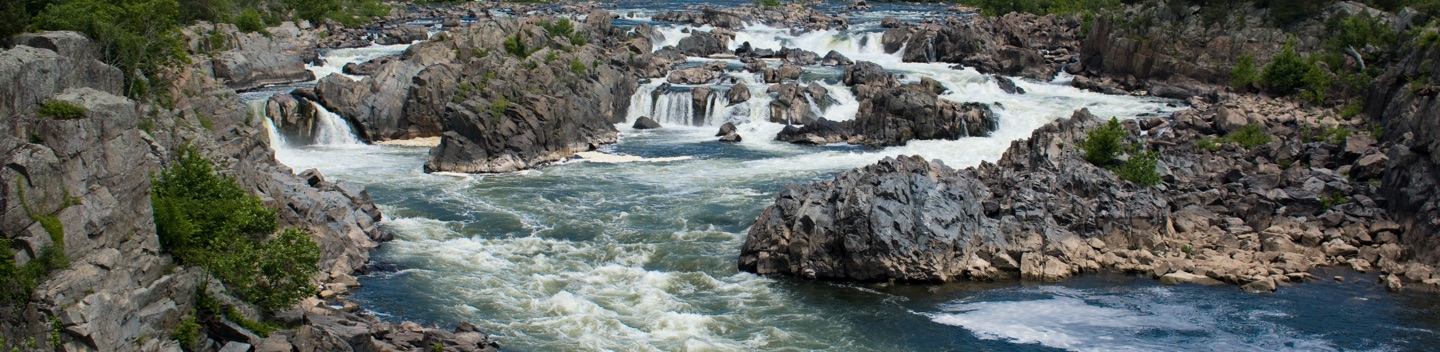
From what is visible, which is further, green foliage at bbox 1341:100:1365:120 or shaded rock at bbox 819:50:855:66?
shaded rock at bbox 819:50:855:66

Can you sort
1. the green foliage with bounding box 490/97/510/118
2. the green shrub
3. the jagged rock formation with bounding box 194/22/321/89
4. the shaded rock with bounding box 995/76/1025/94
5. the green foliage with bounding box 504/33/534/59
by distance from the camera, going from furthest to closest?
the shaded rock with bounding box 995/76/1025/94, the green foliage with bounding box 504/33/534/59, the jagged rock formation with bounding box 194/22/321/89, the green foliage with bounding box 490/97/510/118, the green shrub

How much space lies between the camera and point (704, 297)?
38.4m

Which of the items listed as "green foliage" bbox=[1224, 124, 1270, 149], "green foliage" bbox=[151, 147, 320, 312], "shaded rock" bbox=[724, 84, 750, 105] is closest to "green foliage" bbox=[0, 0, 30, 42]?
"green foliage" bbox=[151, 147, 320, 312]

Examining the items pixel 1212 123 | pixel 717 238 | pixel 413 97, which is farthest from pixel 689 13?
pixel 717 238

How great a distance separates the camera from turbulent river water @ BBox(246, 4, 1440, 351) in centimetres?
3478

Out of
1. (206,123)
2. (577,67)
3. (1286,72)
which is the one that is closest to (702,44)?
(577,67)

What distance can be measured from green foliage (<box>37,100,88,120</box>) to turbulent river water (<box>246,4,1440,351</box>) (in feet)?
37.7

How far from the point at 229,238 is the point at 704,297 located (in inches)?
568

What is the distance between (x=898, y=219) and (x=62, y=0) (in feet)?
97.2

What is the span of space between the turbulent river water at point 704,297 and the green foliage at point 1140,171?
25.4ft

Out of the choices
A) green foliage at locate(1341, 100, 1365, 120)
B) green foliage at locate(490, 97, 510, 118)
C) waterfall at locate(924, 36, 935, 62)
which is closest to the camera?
green foliage at locate(490, 97, 510, 118)

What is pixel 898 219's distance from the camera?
133 ft

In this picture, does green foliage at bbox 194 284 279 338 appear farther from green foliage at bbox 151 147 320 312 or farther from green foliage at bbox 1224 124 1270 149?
green foliage at bbox 1224 124 1270 149

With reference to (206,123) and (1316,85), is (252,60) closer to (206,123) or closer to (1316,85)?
(206,123)
